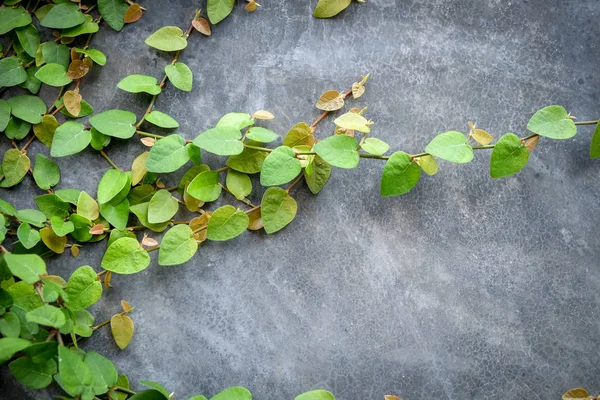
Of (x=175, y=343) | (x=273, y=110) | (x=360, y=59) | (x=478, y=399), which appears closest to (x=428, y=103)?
(x=360, y=59)

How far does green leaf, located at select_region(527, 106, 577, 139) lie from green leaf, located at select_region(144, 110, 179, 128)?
79 cm

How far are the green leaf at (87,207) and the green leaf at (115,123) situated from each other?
15 cm

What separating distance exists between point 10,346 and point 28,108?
572mm

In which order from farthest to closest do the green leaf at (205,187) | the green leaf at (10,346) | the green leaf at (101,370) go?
the green leaf at (205,187) → the green leaf at (101,370) → the green leaf at (10,346)

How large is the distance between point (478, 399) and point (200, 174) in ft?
2.63

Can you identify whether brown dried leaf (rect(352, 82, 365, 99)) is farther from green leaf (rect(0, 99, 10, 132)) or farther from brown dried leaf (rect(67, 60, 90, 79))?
green leaf (rect(0, 99, 10, 132))

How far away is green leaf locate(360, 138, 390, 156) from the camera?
1.37 m

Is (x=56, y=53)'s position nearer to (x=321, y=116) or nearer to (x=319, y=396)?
(x=321, y=116)

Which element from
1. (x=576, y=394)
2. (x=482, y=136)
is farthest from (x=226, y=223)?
Answer: (x=576, y=394)

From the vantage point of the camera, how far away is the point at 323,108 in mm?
1442

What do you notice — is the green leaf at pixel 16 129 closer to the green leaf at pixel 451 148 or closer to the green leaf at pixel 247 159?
the green leaf at pixel 247 159

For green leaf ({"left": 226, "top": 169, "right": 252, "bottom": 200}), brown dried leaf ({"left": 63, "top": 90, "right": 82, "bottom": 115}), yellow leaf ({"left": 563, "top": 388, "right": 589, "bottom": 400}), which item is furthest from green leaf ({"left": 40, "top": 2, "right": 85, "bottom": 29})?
yellow leaf ({"left": 563, "top": 388, "right": 589, "bottom": 400})

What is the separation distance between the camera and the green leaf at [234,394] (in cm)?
133

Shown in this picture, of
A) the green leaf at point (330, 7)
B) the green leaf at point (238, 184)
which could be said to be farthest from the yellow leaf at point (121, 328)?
the green leaf at point (330, 7)
